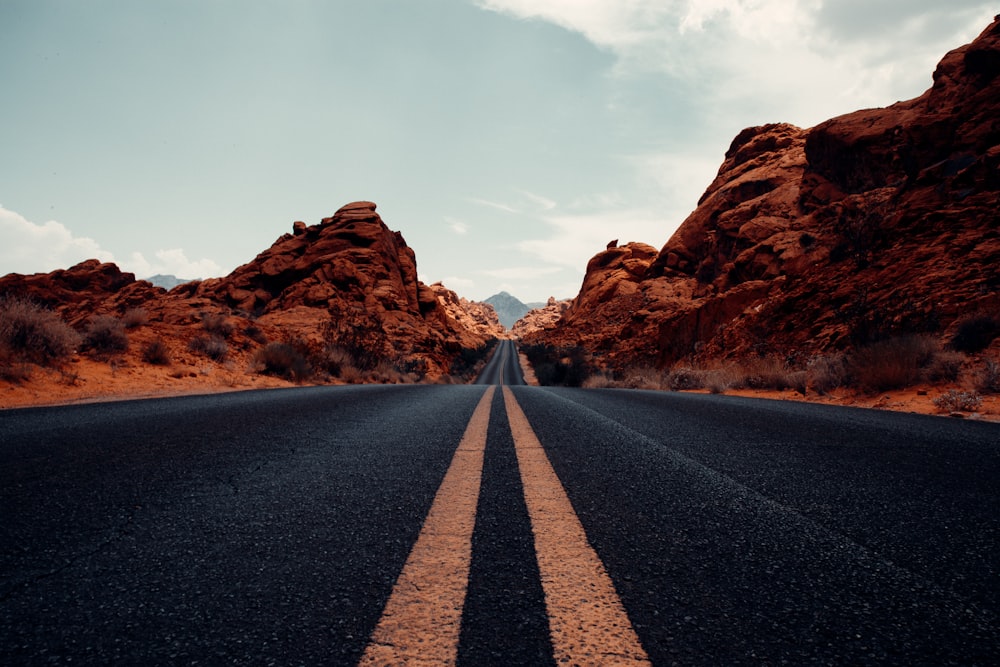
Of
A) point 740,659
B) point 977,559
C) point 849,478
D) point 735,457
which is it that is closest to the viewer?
point 740,659

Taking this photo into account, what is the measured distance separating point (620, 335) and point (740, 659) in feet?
137

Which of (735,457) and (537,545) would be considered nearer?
(537,545)

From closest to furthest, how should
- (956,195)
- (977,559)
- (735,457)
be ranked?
(977,559) → (735,457) → (956,195)

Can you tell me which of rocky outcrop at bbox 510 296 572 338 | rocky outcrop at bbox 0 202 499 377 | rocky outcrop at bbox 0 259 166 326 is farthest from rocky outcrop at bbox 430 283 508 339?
rocky outcrop at bbox 0 259 166 326

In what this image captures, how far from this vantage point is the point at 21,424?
3.96m

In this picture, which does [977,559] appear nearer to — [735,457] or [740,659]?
[740,659]

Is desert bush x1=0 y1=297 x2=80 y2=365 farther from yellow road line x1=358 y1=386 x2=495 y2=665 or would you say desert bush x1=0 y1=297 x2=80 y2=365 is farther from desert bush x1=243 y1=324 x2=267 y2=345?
yellow road line x1=358 y1=386 x2=495 y2=665

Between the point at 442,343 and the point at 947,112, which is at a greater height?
the point at 947,112

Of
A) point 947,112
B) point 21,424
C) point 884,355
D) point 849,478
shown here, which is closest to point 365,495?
point 849,478

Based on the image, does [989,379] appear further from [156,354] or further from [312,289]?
[312,289]

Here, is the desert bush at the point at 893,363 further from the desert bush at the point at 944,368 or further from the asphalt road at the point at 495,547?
the asphalt road at the point at 495,547

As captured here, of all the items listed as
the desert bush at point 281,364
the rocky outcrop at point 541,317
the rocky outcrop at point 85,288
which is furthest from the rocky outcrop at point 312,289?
the rocky outcrop at point 541,317

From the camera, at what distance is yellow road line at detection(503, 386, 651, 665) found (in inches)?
39.3

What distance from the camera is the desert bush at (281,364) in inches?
547
